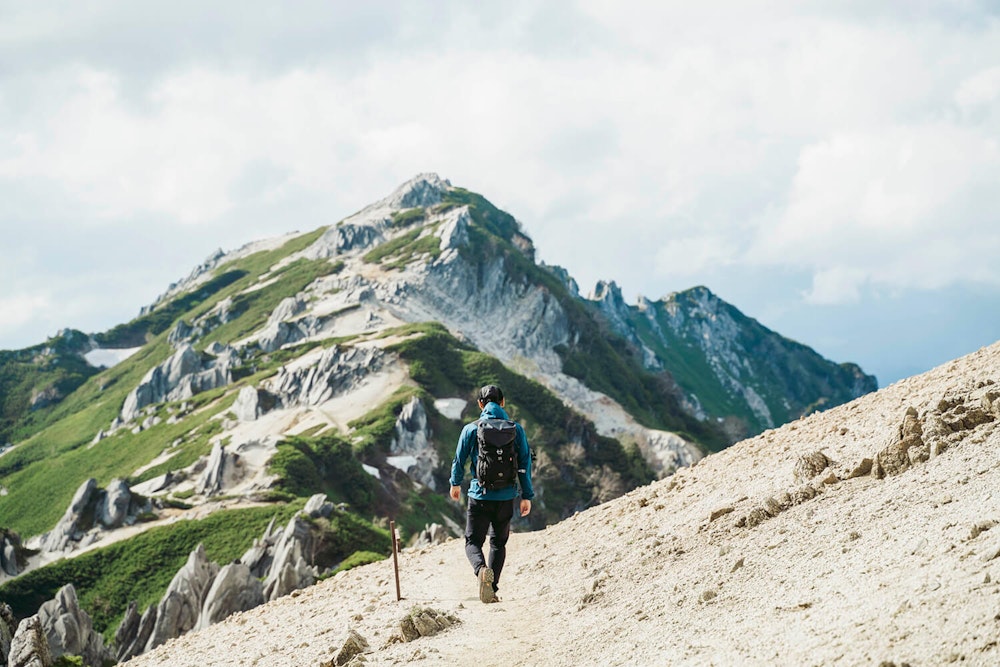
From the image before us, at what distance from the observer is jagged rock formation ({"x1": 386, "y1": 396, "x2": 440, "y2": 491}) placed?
3644 inches

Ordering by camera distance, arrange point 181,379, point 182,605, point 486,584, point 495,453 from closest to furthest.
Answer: point 495,453, point 486,584, point 182,605, point 181,379

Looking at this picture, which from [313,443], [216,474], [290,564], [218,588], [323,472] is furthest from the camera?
[313,443]

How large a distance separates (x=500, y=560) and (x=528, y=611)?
1324 mm

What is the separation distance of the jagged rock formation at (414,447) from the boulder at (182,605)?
46.1 meters

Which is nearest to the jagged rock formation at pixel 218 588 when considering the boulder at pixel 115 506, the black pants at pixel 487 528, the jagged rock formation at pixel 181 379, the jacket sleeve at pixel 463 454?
the black pants at pixel 487 528

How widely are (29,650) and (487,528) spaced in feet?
33.6

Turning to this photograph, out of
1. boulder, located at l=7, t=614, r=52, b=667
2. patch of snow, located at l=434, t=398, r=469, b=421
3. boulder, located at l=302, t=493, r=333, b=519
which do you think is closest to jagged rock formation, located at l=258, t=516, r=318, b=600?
boulder, located at l=302, t=493, r=333, b=519

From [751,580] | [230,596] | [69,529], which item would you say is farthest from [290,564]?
[69,529]

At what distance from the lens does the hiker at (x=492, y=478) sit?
40.9 ft

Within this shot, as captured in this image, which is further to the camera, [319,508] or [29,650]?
[319,508]

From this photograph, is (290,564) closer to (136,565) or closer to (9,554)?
(136,565)

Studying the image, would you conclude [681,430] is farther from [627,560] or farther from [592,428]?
[627,560]

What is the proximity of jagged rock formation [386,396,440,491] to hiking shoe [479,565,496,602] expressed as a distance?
261 feet

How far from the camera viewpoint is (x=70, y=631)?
4072cm
